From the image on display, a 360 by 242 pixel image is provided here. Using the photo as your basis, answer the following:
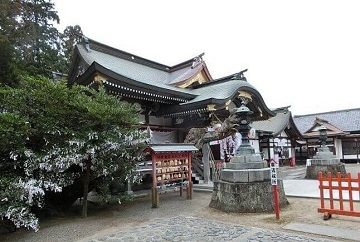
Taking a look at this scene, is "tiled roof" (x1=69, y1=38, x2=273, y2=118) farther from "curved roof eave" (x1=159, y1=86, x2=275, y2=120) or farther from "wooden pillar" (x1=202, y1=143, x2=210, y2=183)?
"wooden pillar" (x1=202, y1=143, x2=210, y2=183)

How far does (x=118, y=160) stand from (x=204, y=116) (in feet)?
21.3

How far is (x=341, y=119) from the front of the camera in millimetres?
35000

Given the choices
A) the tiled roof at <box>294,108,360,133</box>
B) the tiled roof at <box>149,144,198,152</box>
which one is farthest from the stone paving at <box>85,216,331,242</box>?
the tiled roof at <box>294,108,360,133</box>

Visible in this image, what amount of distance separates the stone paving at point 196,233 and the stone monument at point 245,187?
1.40 meters

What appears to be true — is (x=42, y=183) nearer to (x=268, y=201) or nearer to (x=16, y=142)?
(x=16, y=142)

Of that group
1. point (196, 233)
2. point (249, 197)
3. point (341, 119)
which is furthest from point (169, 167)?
point (341, 119)

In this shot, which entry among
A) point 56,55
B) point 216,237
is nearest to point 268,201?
point 216,237

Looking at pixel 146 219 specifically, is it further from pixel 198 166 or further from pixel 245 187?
pixel 198 166

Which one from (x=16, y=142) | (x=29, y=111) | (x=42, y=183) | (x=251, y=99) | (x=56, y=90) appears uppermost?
(x=251, y=99)

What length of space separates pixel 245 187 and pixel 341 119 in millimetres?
32042

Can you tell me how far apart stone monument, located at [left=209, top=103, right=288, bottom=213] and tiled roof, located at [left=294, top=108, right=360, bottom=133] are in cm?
2752

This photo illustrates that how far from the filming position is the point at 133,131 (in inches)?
330

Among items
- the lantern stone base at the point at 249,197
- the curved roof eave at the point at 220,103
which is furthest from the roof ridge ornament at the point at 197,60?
the lantern stone base at the point at 249,197

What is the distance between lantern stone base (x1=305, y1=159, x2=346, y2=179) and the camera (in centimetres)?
1524
